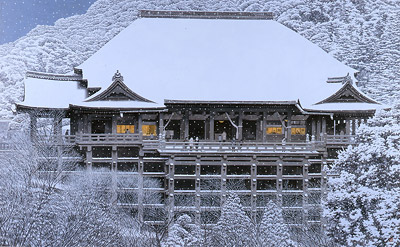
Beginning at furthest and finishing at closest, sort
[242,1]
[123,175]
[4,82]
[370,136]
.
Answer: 1. [242,1]
2. [4,82]
3. [123,175]
4. [370,136]

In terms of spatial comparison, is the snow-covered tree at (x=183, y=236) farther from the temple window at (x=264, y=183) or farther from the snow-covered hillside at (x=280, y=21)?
the snow-covered hillside at (x=280, y=21)

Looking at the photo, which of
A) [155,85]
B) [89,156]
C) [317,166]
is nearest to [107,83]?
[155,85]

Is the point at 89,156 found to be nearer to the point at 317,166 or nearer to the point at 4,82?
the point at 317,166

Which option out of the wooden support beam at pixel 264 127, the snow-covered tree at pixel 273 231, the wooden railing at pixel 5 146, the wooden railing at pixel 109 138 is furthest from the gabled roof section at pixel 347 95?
the wooden railing at pixel 5 146

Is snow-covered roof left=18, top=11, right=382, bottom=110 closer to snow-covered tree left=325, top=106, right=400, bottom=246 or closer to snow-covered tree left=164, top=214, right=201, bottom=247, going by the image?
snow-covered tree left=164, top=214, right=201, bottom=247

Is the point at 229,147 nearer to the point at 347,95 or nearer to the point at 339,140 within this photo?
the point at 339,140

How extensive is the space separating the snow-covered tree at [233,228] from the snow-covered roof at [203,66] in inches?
224

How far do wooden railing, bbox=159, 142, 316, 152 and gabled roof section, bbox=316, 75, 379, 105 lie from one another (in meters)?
2.53

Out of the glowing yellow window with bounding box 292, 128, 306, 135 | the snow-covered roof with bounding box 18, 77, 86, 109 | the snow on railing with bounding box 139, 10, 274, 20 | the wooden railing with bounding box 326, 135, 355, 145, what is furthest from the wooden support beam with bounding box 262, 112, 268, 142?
the snow-covered roof with bounding box 18, 77, 86, 109

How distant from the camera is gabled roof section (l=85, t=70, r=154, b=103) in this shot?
20734 millimetres

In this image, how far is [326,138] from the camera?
21.2m

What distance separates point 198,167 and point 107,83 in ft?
20.6

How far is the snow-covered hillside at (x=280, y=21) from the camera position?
2962cm

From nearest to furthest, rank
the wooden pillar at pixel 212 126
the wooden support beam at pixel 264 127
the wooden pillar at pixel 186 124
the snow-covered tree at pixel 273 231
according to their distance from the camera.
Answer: the snow-covered tree at pixel 273 231 → the wooden pillar at pixel 186 124 → the wooden pillar at pixel 212 126 → the wooden support beam at pixel 264 127
